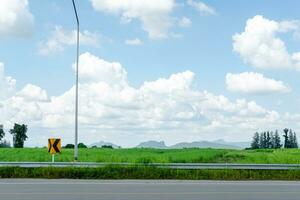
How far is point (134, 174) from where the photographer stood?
72.4 ft

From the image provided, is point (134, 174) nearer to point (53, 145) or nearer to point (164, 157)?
point (53, 145)

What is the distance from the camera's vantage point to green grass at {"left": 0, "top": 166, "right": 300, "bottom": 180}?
71.5 feet

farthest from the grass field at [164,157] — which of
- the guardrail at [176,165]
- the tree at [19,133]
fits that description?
the tree at [19,133]

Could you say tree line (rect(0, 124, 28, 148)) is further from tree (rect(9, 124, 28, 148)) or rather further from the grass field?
the grass field

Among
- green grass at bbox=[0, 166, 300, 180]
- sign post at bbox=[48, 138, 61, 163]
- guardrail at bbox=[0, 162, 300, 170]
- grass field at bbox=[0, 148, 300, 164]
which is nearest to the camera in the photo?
green grass at bbox=[0, 166, 300, 180]

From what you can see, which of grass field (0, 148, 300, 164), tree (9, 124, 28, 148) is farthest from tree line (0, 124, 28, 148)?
grass field (0, 148, 300, 164)

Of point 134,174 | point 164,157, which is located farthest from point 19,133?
point 134,174

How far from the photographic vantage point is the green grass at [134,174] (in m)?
21.8
